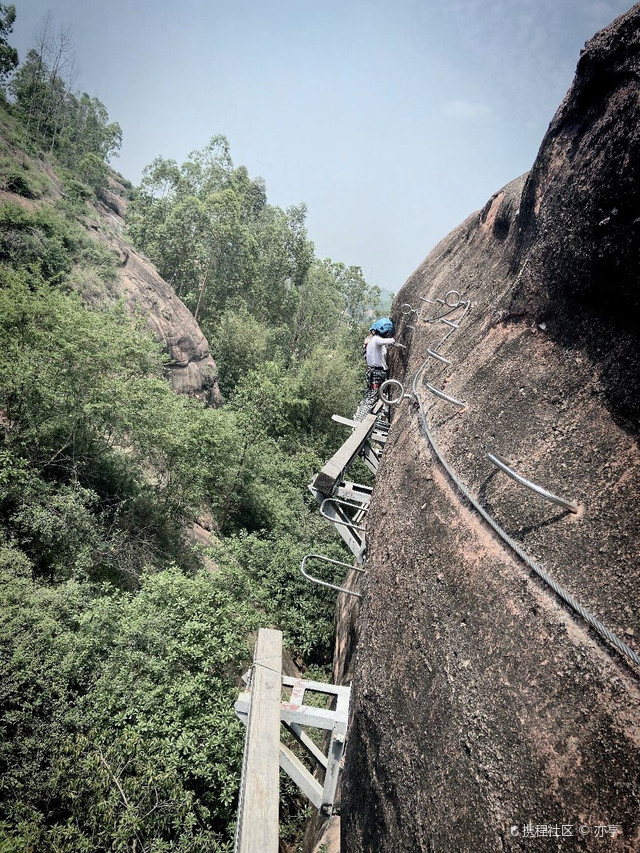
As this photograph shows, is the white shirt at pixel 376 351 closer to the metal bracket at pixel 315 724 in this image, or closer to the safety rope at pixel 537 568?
the safety rope at pixel 537 568

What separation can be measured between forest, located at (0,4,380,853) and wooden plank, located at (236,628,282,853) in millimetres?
3276

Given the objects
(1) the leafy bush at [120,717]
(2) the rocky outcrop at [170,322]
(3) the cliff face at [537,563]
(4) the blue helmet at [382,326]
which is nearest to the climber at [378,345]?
(4) the blue helmet at [382,326]

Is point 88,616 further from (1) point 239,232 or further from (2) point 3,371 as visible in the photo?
(1) point 239,232

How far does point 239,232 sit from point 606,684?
3318 cm

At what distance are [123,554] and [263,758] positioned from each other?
9849mm

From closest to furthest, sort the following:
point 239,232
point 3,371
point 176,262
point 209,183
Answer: point 3,371, point 239,232, point 176,262, point 209,183

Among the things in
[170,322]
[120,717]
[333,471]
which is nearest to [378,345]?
[333,471]

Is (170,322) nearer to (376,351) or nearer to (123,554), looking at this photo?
(123,554)

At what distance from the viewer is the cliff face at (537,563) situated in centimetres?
180

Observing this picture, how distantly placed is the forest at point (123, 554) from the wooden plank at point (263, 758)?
3.28m

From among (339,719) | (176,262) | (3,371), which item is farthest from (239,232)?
(339,719)

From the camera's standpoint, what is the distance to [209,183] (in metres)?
43.3

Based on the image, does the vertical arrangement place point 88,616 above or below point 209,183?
below

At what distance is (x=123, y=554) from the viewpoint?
1193cm
